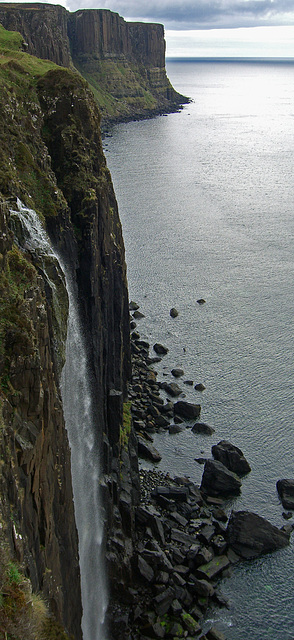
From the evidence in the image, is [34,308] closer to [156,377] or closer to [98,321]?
[98,321]

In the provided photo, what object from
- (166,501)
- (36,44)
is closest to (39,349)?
(166,501)

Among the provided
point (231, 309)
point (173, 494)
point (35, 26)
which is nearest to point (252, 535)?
point (173, 494)

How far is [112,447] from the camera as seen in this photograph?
41031 millimetres

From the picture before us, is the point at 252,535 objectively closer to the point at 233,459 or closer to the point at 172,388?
the point at 233,459

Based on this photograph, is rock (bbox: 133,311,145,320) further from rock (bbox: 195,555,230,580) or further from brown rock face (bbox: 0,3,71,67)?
brown rock face (bbox: 0,3,71,67)

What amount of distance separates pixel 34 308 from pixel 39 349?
1.75 m

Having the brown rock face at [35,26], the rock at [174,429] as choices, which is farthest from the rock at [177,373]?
the brown rock face at [35,26]

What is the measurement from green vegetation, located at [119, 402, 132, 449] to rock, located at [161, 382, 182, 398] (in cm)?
693

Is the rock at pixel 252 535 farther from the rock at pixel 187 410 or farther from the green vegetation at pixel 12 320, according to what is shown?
the green vegetation at pixel 12 320

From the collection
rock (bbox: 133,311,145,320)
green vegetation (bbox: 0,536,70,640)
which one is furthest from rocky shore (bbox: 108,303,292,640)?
rock (bbox: 133,311,145,320)

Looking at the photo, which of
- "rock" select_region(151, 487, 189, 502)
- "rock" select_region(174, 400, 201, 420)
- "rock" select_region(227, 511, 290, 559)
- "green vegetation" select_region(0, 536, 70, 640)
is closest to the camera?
"green vegetation" select_region(0, 536, 70, 640)

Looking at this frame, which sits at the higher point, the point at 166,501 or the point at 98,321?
the point at 98,321

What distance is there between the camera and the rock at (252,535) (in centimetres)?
3834

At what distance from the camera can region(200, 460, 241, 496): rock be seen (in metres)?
43.3
